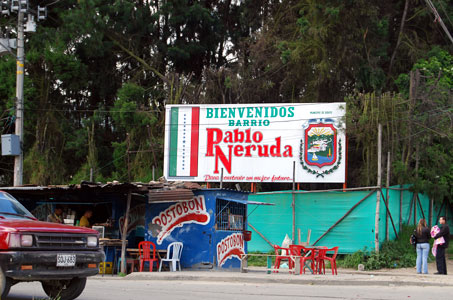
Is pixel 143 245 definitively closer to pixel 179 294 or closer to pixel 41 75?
pixel 179 294

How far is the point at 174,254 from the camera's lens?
765 inches

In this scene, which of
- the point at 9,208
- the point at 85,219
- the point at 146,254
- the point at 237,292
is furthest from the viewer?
the point at 85,219

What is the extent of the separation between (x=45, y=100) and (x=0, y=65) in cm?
302

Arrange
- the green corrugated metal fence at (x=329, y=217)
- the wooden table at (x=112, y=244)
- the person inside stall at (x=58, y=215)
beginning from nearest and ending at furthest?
the wooden table at (x=112, y=244)
the person inside stall at (x=58, y=215)
the green corrugated metal fence at (x=329, y=217)

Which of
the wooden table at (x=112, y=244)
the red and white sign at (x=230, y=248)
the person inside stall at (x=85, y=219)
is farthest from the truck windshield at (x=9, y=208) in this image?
the red and white sign at (x=230, y=248)

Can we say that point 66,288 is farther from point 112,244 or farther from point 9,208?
point 112,244

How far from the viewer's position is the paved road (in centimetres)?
1184

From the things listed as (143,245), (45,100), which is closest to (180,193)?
(143,245)

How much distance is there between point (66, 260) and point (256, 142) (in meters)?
17.9

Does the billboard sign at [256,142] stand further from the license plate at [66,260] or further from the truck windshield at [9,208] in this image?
the license plate at [66,260]

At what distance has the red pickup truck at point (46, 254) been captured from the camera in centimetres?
921

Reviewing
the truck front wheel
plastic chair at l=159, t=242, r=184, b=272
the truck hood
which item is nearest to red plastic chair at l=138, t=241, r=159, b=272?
plastic chair at l=159, t=242, r=184, b=272

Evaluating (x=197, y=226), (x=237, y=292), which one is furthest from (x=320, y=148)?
(x=237, y=292)

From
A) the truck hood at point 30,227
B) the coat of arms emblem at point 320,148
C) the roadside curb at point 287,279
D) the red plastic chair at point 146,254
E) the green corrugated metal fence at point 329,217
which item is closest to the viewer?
the truck hood at point 30,227
